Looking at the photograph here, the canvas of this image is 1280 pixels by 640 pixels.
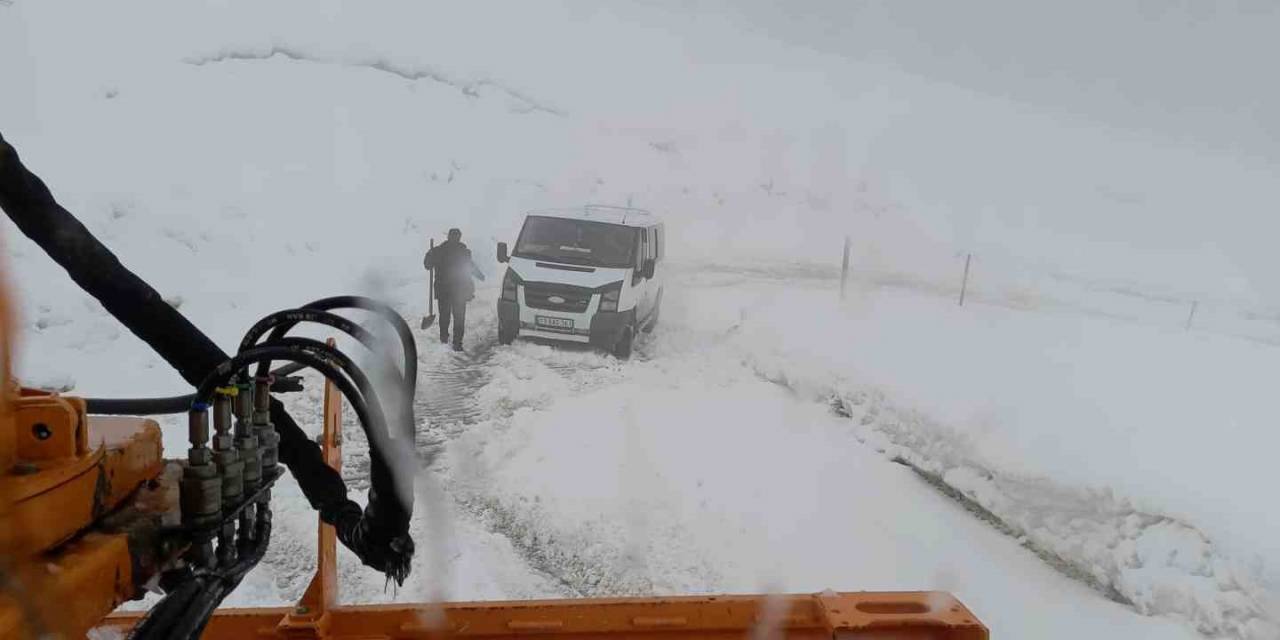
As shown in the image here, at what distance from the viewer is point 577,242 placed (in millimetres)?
7164

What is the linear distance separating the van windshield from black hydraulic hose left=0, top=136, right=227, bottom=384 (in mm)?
5419

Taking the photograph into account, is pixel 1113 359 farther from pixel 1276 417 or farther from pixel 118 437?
pixel 118 437

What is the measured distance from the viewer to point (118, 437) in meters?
1.31

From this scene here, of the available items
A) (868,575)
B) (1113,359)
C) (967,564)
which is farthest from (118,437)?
(1113,359)

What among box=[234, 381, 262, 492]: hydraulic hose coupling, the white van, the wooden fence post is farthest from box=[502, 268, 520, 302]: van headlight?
box=[234, 381, 262, 492]: hydraulic hose coupling

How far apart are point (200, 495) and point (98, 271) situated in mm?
481

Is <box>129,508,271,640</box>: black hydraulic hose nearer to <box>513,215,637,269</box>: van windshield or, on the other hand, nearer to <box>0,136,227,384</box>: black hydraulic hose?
<box>0,136,227,384</box>: black hydraulic hose

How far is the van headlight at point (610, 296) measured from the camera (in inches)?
264

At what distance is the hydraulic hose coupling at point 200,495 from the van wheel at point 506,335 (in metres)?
5.55

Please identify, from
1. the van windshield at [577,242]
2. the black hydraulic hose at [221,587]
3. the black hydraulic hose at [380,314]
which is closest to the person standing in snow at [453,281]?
the van windshield at [577,242]

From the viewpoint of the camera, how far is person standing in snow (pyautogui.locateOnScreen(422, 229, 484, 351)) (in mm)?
6931

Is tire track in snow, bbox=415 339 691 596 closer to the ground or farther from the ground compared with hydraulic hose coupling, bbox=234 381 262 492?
closer to the ground

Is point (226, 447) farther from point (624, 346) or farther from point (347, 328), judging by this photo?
point (624, 346)

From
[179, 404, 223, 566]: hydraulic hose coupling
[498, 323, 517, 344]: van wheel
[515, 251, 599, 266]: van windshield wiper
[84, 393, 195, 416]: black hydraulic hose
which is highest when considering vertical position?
[179, 404, 223, 566]: hydraulic hose coupling
